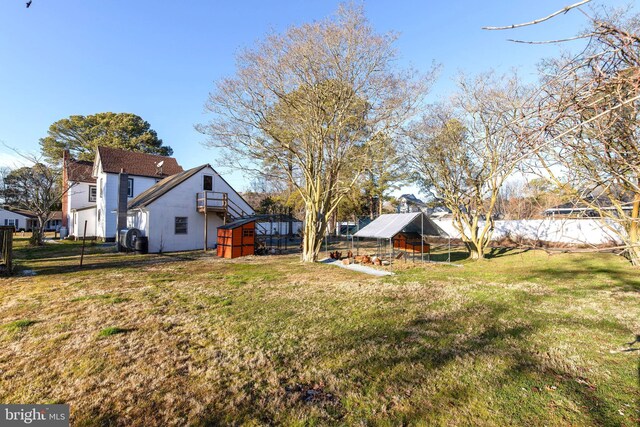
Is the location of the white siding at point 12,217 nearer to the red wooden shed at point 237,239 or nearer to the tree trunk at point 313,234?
the red wooden shed at point 237,239

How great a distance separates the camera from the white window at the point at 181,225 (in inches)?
778

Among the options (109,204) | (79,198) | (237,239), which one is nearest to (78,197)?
(79,198)

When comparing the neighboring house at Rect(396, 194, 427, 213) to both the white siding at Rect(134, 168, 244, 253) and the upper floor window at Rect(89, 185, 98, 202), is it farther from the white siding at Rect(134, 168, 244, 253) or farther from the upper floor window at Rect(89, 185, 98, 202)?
the upper floor window at Rect(89, 185, 98, 202)

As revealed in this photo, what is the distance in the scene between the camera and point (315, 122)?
44.7ft

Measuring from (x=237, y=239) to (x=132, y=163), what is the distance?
1697cm

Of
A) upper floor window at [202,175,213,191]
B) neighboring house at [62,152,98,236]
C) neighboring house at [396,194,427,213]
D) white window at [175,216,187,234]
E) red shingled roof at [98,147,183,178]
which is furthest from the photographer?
neighboring house at [396,194,427,213]

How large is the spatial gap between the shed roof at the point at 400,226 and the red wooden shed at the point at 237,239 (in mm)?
6622

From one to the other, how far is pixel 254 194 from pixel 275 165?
36001mm

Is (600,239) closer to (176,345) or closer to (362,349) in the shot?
(362,349)

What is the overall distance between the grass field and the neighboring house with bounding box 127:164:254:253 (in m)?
10.6

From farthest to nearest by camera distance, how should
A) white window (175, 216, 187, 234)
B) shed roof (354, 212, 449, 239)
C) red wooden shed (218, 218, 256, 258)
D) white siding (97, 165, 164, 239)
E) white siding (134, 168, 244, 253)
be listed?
white siding (97, 165, 164, 239), white window (175, 216, 187, 234), white siding (134, 168, 244, 253), red wooden shed (218, 218, 256, 258), shed roof (354, 212, 449, 239)

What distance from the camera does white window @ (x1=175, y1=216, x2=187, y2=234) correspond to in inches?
778

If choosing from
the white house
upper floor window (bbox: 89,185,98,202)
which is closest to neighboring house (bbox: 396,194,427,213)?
upper floor window (bbox: 89,185,98,202)

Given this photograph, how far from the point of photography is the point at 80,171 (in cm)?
2933
